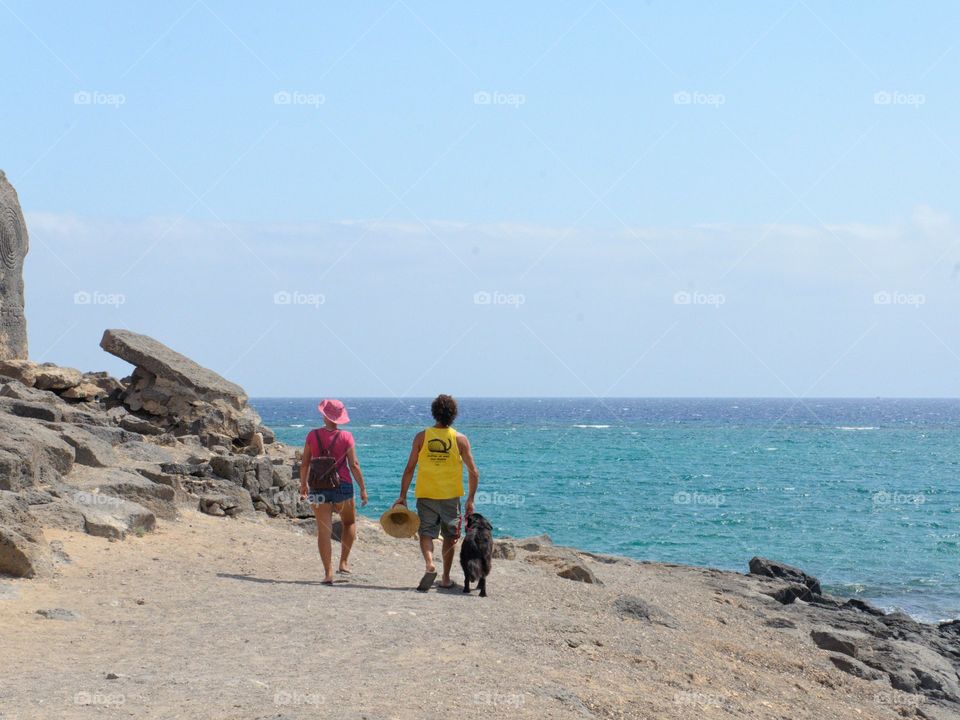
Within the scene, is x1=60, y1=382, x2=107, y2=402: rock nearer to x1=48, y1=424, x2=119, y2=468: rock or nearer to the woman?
x1=48, y1=424, x2=119, y2=468: rock

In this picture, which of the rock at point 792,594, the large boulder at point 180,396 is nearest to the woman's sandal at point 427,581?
the large boulder at point 180,396

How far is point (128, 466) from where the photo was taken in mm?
13734

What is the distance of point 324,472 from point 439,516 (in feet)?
3.94

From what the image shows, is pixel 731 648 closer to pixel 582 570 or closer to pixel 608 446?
pixel 582 570

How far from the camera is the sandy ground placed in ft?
21.9

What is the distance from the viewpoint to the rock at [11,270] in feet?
58.6

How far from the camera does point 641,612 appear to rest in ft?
37.1

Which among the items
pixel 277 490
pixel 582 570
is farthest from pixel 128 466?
pixel 582 570

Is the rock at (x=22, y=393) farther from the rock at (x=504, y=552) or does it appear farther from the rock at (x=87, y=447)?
the rock at (x=504, y=552)

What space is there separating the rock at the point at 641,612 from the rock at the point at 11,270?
11.9 metres

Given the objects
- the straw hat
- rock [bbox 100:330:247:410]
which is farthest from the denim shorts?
rock [bbox 100:330:247:410]

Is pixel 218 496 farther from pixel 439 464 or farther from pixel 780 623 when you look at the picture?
pixel 780 623

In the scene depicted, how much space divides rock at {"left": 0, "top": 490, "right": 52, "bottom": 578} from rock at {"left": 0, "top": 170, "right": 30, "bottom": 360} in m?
9.26

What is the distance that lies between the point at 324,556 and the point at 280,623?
6.71 ft
